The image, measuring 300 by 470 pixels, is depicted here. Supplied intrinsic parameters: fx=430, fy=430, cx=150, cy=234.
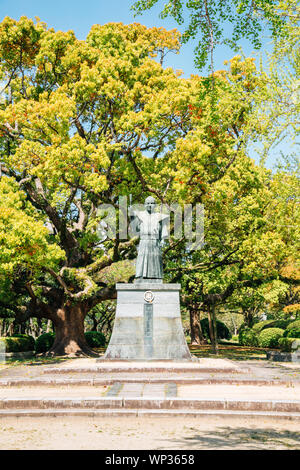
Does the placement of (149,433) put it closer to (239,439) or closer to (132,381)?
(239,439)

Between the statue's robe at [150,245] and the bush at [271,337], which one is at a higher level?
the statue's robe at [150,245]

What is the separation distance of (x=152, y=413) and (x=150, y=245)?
8083 mm

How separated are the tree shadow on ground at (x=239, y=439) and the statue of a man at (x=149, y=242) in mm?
8190

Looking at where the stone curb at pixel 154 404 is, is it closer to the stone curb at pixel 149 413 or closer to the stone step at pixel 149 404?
the stone step at pixel 149 404

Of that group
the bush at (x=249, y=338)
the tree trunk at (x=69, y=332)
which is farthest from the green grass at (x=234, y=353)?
the tree trunk at (x=69, y=332)

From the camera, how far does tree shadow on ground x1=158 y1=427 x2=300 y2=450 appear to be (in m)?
5.84

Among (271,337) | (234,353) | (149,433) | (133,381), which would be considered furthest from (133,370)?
(271,337)

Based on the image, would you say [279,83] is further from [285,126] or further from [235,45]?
[235,45]

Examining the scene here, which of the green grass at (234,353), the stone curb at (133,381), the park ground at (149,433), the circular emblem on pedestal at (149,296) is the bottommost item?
the green grass at (234,353)

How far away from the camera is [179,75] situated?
22.3 m

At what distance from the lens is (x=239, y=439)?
627cm

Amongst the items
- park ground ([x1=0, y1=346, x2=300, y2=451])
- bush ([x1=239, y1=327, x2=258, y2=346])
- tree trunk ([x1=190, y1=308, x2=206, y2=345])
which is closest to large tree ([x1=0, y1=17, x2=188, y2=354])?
park ground ([x1=0, y1=346, x2=300, y2=451])

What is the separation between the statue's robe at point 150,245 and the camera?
14.9 metres
